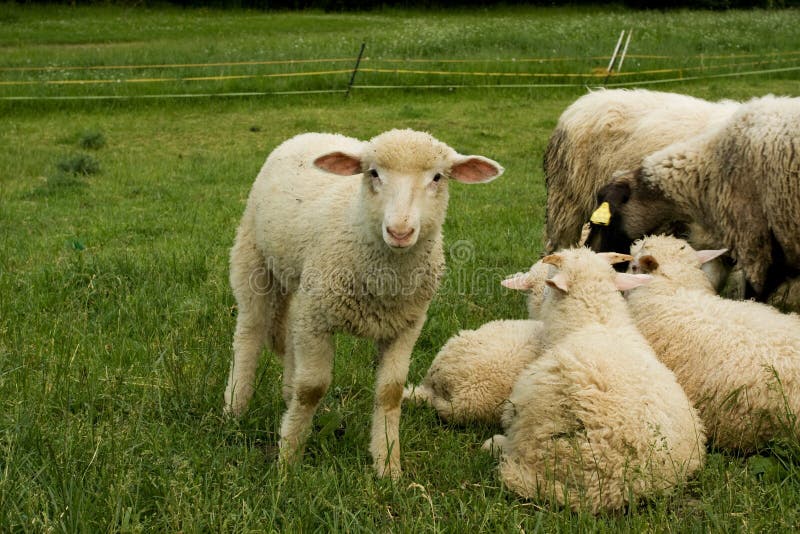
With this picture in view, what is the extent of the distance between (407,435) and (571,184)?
3.20 meters

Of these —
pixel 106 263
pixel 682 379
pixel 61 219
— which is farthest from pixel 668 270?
pixel 61 219

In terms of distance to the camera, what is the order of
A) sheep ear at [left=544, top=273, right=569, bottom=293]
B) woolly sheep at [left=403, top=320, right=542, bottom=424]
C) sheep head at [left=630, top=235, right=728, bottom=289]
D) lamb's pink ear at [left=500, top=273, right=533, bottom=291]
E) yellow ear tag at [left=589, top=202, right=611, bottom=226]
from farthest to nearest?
yellow ear tag at [left=589, top=202, right=611, bottom=226] < sheep head at [left=630, top=235, right=728, bottom=289] < lamb's pink ear at [left=500, top=273, right=533, bottom=291] < woolly sheep at [left=403, top=320, right=542, bottom=424] < sheep ear at [left=544, top=273, right=569, bottom=293]

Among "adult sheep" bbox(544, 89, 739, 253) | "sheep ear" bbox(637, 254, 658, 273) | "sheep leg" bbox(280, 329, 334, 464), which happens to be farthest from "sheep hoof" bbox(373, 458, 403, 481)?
"adult sheep" bbox(544, 89, 739, 253)

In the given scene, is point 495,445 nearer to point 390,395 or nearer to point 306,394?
point 390,395

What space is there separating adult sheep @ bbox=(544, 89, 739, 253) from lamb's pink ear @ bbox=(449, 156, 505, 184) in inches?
103

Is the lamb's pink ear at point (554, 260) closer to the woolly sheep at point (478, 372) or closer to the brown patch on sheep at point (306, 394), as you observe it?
the woolly sheep at point (478, 372)

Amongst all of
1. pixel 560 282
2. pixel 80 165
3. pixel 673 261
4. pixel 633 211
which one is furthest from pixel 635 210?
pixel 80 165

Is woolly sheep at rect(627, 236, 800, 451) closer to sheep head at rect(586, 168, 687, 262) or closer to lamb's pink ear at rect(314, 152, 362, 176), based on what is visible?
sheep head at rect(586, 168, 687, 262)

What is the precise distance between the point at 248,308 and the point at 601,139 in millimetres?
3227

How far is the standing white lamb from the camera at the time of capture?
3.22 m

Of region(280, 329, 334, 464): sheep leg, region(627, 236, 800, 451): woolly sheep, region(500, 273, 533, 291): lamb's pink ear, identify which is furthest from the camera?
region(500, 273, 533, 291): lamb's pink ear

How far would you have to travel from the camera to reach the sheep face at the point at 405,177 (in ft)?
10.1

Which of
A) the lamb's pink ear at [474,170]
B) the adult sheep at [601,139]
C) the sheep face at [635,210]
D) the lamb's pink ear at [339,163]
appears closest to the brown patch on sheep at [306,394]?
the lamb's pink ear at [339,163]

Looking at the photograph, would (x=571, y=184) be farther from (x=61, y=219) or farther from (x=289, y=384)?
(x=61, y=219)
